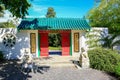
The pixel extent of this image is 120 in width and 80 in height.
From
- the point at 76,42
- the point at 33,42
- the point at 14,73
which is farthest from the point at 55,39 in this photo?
the point at 14,73

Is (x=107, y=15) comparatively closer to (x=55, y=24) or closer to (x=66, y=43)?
(x=66, y=43)

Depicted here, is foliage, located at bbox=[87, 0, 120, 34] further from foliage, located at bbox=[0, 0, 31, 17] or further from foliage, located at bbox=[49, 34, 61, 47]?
foliage, located at bbox=[49, 34, 61, 47]

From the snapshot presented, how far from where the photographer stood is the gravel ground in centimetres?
1279

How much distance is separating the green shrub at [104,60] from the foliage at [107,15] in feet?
28.4

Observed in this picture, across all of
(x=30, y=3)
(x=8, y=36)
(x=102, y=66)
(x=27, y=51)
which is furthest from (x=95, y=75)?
(x=8, y=36)

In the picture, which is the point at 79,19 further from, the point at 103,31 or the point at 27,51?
the point at 27,51

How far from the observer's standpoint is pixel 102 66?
14953 millimetres

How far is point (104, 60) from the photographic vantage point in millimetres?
14898

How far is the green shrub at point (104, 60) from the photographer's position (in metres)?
14.7

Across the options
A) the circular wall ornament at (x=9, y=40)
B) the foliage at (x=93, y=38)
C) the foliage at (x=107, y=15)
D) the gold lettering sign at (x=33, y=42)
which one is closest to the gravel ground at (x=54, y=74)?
the circular wall ornament at (x=9, y=40)

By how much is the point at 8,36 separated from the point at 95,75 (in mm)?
10396

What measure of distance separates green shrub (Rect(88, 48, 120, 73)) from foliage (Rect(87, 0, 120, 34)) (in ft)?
28.4

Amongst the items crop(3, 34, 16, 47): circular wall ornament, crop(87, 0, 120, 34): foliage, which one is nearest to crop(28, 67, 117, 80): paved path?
crop(3, 34, 16, 47): circular wall ornament

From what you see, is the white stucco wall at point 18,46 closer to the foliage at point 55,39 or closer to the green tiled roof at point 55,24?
the green tiled roof at point 55,24
